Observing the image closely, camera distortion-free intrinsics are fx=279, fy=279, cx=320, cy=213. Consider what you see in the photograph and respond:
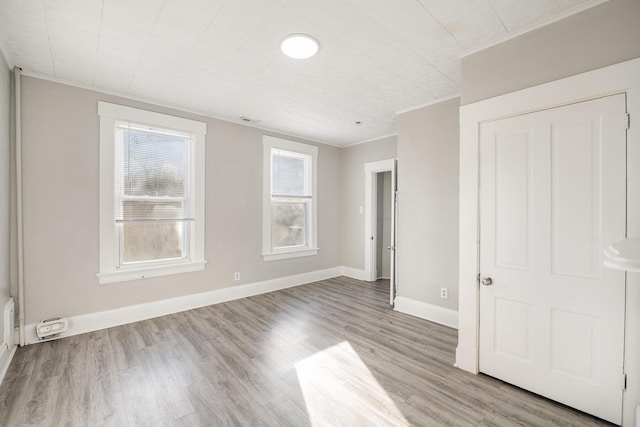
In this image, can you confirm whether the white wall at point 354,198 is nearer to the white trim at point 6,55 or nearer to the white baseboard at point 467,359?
the white baseboard at point 467,359

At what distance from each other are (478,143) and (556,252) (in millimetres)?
1004

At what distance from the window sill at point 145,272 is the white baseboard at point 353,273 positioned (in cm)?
292

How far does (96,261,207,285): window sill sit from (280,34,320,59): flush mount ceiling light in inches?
117

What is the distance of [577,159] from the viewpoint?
74.7 inches

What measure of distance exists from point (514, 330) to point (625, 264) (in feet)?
4.10

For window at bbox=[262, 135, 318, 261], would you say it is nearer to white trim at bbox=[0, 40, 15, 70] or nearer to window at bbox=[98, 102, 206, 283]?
window at bbox=[98, 102, 206, 283]

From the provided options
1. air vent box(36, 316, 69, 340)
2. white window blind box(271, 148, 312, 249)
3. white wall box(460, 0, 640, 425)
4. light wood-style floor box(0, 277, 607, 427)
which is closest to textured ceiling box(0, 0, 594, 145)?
white wall box(460, 0, 640, 425)

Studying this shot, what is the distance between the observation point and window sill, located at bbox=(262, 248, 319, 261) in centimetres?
470

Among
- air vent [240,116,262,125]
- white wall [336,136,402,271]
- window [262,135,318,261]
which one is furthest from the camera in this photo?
white wall [336,136,402,271]

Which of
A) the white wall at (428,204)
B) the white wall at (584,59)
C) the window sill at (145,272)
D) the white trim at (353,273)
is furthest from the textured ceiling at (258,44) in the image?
the white trim at (353,273)

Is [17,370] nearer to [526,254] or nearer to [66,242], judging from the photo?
[66,242]

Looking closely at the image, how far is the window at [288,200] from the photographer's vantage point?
4.70m

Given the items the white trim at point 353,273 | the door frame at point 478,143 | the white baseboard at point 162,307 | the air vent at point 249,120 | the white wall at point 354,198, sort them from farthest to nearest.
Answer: the white trim at point 353,273
the white wall at point 354,198
the air vent at point 249,120
the white baseboard at point 162,307
the door frame at point 478,143

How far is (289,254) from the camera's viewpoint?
5.00m
